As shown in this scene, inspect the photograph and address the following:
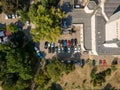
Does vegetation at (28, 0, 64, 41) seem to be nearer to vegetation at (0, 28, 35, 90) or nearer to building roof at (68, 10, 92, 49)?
building roof at (68, 10, 92, 49)

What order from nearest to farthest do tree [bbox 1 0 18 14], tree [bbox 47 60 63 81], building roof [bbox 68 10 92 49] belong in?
tree [bbox 1 0 18 14]
tree [bbox 47 60 63 81]
building roof [bbox 68 10 92 49]

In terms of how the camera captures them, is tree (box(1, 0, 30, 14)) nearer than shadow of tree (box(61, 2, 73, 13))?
Yes

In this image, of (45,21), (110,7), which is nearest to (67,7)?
(45,21)

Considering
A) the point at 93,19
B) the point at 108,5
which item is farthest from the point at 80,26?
the point at 108,5

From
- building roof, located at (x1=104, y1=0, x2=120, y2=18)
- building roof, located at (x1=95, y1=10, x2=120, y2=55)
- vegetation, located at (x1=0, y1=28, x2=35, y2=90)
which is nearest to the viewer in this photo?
building roof, located at (x1=104, y1=0, x2=120, y2=18)

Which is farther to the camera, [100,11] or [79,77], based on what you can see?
[79,77]

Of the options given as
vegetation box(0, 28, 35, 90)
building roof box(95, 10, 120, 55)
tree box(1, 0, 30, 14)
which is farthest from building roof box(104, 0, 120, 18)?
vegetation box(0, 28, 35, 90)

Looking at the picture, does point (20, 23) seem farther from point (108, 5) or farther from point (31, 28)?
point (108, 5)

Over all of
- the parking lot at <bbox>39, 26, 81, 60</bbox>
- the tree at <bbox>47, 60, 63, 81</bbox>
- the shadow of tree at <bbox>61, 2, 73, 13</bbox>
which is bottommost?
the tree at <bbox>47, 60, 63, 81</bbox>
